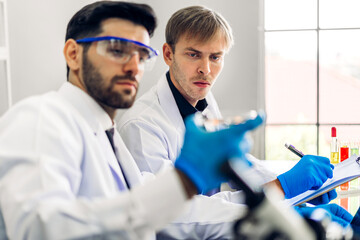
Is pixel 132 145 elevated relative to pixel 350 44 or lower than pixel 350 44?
lower

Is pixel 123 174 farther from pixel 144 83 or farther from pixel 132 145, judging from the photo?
pixel 144 83

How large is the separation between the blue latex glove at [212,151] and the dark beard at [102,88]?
38 cm

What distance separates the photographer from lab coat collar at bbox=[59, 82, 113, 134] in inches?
48.2

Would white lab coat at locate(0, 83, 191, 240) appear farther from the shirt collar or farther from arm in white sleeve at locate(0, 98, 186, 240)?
the shirt collar

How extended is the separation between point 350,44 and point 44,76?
8.43 feet

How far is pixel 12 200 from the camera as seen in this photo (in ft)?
2.92

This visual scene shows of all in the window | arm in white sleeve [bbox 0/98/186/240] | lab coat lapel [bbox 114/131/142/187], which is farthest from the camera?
the window

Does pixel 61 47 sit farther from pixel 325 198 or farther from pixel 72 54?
pixel 325 198

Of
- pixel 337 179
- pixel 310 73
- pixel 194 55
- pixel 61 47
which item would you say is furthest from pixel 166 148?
pixel 310 73

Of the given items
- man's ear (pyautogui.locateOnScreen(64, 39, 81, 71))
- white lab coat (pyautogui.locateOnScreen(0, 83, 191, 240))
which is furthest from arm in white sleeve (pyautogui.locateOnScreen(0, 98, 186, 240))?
man's ear (pyautogui.locateOnScreen(64, 39, 81, 71))

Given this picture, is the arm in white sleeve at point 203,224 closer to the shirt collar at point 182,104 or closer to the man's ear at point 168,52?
the shirt collar at point 182,104

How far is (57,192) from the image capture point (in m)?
0.91

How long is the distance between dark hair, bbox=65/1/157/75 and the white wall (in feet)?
3.48

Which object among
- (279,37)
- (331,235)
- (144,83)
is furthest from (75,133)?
(279,37)
